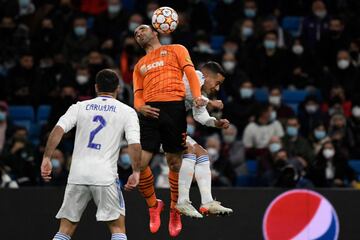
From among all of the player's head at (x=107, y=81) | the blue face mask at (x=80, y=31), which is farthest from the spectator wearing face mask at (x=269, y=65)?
the player's head at (x=107, y=81)

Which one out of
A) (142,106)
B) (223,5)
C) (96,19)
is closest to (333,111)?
(223,5)

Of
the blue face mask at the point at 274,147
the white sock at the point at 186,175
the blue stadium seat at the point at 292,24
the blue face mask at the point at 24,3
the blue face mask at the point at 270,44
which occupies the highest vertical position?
the blue face mask at the point at 24,3

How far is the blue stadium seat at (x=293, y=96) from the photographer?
20.1 metres

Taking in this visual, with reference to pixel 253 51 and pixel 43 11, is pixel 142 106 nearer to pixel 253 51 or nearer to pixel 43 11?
pixel 253 51

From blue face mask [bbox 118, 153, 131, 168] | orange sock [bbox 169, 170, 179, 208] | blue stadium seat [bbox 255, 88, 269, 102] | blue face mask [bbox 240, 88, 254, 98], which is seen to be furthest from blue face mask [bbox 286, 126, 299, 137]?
orange sock [bbox 169, 170, 179, 208]

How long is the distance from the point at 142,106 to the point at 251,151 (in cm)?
593

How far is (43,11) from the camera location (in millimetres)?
21641

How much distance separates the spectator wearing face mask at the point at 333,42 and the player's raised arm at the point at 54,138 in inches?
366

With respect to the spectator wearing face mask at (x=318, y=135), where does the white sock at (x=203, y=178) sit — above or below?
below

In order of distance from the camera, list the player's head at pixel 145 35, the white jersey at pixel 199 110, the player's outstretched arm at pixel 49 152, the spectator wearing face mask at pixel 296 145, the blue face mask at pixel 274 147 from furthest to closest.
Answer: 1. the blue face mask at pixel 274 147
2. the spectator wearing face mask at pixel 296 145
3. the player's head at pixel 145 35
4. the white jersey at pixel 199 110
5. the player's outstretched arm at pixel 49 152

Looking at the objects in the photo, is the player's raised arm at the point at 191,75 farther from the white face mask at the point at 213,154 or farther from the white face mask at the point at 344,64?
the white face mask at the point at 344,64

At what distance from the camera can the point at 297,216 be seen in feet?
52.1

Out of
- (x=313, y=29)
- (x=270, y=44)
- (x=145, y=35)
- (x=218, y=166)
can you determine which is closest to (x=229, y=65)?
(x=270, y=44)

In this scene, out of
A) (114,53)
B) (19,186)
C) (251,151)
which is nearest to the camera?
(19,186)
